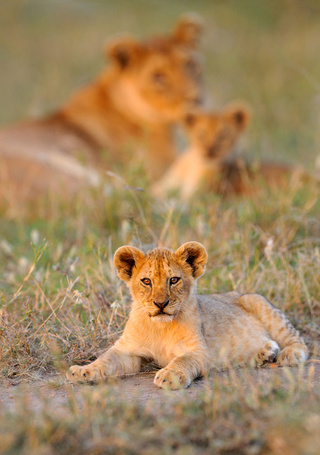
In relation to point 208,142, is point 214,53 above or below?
below

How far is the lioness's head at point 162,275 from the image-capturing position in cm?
324

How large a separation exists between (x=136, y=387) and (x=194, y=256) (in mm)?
719

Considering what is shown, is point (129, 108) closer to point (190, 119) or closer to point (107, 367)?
point (190, 119)

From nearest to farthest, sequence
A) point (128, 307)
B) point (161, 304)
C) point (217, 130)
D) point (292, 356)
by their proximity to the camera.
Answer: point (161, 304) < point (292, 356) < point (128, 307) < point (217, 130)

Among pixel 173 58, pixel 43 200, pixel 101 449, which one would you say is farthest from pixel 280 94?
pixel 101 449

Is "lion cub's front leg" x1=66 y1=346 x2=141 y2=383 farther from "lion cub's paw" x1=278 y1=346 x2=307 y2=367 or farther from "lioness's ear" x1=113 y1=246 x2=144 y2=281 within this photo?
"lion cub's paw" x1=278 y1=346 x2=307 y2=367

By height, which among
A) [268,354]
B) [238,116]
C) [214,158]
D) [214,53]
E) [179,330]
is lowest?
[214,53]

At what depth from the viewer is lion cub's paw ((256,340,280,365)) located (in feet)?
11.7

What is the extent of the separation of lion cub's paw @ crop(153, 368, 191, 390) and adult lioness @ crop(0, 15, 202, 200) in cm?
520

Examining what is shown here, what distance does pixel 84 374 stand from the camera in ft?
10.6

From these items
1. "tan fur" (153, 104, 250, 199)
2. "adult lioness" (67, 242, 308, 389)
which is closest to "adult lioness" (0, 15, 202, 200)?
"tan fur" (153, 104, 250, 199)

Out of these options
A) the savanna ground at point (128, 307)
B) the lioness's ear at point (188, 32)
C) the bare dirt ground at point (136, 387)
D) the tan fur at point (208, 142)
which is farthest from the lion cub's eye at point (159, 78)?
the bare dirt ground at point (136, 387)

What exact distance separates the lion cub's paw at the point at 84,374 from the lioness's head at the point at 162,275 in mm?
366

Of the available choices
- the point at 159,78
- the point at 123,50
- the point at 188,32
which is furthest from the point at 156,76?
the point at 188,32
